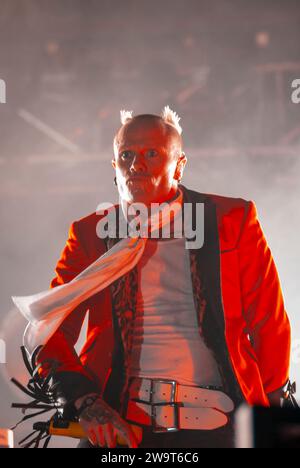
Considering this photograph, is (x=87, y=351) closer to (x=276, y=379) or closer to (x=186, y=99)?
(x=276, y=379)

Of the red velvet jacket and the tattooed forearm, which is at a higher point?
the red velvet jacket

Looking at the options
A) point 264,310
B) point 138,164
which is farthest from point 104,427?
point 138,164

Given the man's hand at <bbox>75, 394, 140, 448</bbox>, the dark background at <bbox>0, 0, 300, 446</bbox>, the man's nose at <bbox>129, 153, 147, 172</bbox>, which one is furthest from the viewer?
the dark background at <bbox>0, 0, 300, 446</bbox>

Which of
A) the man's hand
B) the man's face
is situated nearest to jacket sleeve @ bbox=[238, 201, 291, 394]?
the man's face

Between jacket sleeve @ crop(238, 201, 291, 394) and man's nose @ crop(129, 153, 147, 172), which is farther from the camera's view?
man's nose @ crop(129, 153, 147, 172)

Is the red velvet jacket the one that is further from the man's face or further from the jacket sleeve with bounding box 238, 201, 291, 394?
the man's face

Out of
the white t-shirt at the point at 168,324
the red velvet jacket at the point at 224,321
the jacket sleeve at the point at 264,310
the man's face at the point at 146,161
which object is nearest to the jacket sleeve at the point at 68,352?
the red velvet jacket at the point at 224,321

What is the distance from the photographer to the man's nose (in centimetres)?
192

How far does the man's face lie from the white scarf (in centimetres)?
17

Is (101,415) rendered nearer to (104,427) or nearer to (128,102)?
(104,427)

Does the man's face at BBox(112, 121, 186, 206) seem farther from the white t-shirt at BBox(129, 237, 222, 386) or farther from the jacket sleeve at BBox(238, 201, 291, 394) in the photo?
the jacket sleeve at BBox(238, 201, 291, 394)

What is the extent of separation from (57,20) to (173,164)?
3.44 feet

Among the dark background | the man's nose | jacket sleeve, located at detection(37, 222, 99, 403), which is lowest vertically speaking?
jacket sleeve, located at detection(37, 222, 99, 403)

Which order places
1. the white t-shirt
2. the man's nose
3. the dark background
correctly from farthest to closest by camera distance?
1. the dark background
2. the man's nose
3. the white t-shirt
